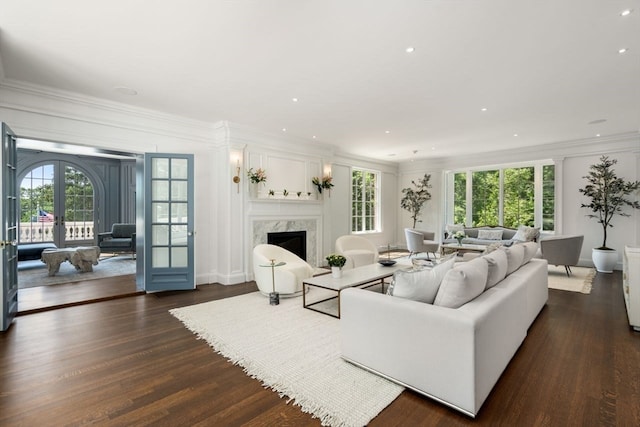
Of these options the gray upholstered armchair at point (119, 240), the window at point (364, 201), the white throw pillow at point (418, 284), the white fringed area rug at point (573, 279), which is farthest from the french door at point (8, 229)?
the white fringed area rug at point (573, 279)

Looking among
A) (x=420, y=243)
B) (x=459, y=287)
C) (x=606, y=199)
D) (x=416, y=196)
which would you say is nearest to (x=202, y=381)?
(x=459, y=287)

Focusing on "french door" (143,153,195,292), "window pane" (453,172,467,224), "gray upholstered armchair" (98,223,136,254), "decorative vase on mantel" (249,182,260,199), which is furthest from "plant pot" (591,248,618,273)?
"gray upholstered armchair" (98,223,136,254)

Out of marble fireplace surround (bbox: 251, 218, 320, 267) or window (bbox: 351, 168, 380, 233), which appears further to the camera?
window (bbox: 351, 168, 380, 233)

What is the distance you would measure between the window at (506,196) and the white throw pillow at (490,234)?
0.67 m

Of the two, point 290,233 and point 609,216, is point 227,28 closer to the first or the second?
point 290,233

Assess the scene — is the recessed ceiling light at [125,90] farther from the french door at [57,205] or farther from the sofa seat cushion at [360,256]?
the french door at [57,205]

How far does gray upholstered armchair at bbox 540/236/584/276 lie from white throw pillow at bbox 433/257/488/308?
466 cm

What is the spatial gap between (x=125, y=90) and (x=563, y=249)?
293 inches

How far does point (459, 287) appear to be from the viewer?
7.16 feet

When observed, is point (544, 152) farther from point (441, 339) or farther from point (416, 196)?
point (441, 339)

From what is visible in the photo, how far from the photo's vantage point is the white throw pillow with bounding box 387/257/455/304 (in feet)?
7.61

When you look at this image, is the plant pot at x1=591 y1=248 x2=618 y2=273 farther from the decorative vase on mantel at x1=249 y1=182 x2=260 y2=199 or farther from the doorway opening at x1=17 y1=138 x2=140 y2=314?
the doorway opening at x1=17 y1=138 x2=140 y2=314

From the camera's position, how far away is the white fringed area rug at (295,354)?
2078 millimetres

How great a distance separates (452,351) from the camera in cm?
195
